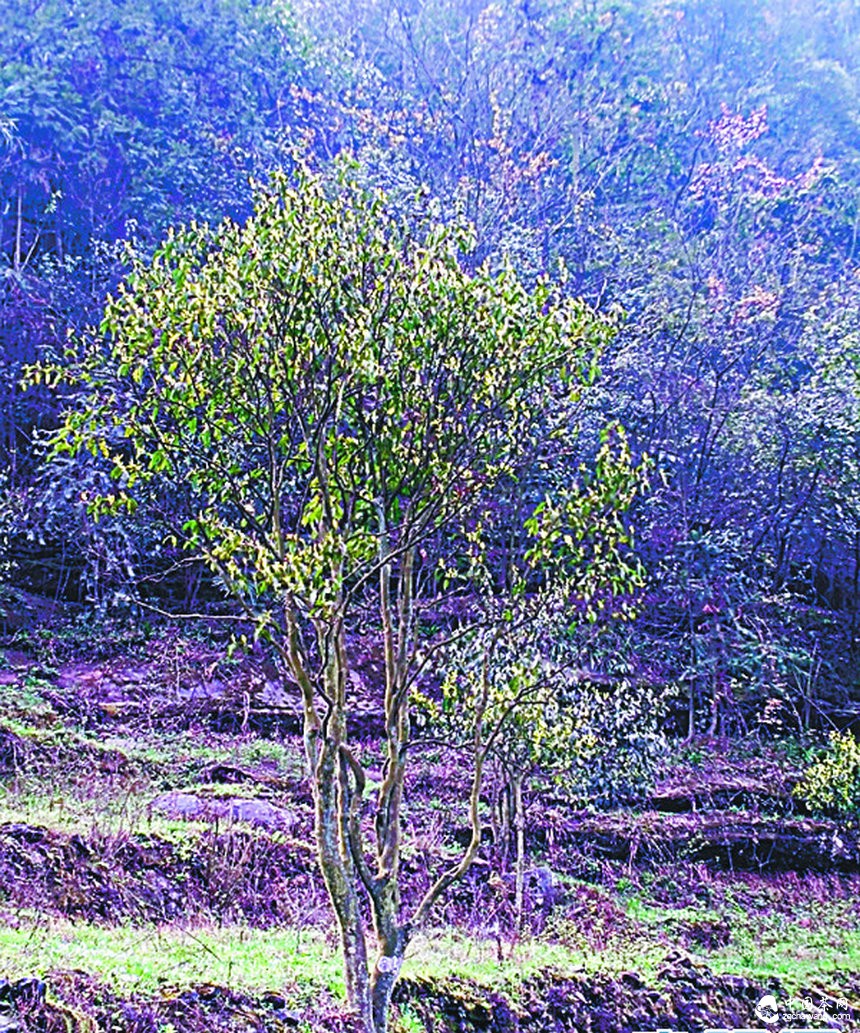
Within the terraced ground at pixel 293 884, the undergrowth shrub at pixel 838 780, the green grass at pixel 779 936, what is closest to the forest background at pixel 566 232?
the terraced ground at pixel 293 884

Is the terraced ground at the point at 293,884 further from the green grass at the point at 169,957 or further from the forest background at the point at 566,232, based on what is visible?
the forest background at the point at 566,232

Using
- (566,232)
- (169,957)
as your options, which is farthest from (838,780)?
(566,232)

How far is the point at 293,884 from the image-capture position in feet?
28.6

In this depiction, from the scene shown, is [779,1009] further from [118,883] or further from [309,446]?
[309,446]

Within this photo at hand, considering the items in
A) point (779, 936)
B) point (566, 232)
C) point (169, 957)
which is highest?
point (566, 232)

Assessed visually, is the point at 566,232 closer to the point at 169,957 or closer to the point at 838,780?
the point at 838,780

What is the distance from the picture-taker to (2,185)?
1784cm

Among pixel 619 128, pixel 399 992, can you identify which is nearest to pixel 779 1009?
pixel 399 992

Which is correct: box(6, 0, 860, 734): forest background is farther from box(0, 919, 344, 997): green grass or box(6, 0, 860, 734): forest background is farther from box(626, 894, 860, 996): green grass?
box(0, 919, 344, 997): green grass

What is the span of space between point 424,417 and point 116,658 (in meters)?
10.6

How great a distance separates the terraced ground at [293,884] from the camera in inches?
231

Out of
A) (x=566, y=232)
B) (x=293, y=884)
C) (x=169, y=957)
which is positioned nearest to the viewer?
(x=169, y=957)

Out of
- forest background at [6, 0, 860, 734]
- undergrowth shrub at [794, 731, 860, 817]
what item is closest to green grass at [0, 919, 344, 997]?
undergrowth shrub at [794, 731, 860, 817]

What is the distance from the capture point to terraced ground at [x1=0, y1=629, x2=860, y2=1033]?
5.86 metres
